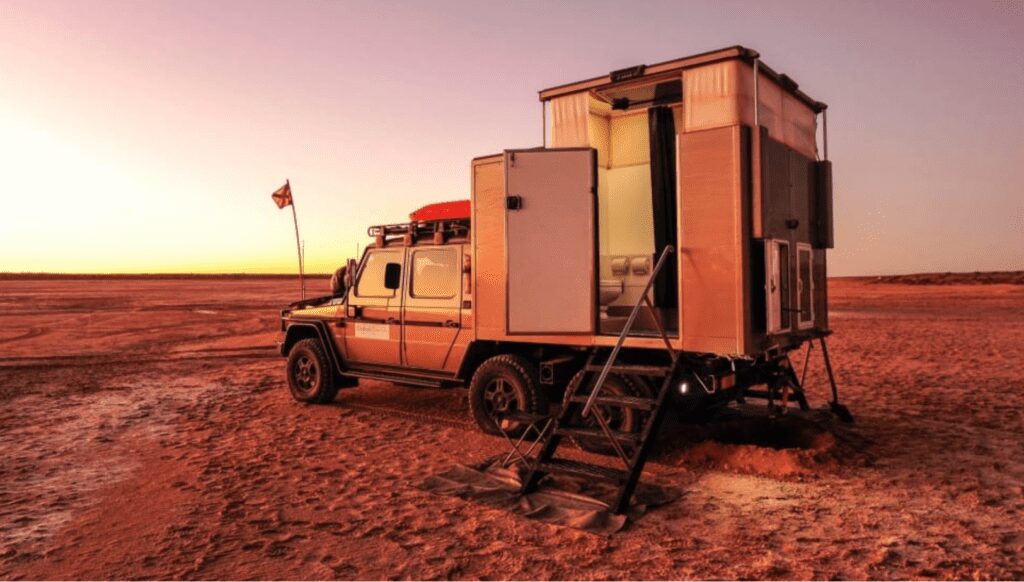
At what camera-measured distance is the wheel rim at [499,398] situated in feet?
23.0

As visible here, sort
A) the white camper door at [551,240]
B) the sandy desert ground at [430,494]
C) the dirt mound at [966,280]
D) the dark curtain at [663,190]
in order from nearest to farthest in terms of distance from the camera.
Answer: the sandy desert ground at [430,494] → the white camper door at [551,240] → the dark curtain at [663,190] → the dirt mound at [966,280]

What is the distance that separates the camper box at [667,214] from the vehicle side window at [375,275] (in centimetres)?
180

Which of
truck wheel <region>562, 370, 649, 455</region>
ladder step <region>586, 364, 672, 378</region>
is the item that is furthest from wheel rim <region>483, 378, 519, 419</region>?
ladder step <region>586, 364, 672, 378</region>

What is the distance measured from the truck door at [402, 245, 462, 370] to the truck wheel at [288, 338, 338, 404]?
146cm

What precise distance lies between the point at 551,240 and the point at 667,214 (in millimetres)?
1438

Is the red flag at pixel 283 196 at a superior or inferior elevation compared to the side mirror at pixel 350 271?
superior

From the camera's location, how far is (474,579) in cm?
384

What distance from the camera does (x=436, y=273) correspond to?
7.98 metres

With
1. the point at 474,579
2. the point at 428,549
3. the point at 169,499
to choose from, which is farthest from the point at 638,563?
the point at 169,499

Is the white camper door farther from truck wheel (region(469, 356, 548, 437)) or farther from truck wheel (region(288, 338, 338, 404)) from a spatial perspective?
truck wheel (region(288, 338, 338, 404))

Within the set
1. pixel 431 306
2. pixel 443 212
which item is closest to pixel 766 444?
pixel 431 306

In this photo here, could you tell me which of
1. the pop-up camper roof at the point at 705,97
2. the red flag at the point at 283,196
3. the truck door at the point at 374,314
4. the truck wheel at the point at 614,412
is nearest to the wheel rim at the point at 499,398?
the truck wheel at the point at 614,412

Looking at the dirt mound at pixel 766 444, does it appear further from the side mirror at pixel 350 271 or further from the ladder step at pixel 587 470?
the side mirror at pixel 350 271

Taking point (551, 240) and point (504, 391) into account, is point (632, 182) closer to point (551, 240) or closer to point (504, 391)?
point (551, 240)
